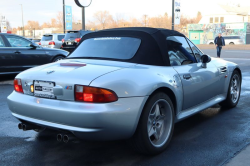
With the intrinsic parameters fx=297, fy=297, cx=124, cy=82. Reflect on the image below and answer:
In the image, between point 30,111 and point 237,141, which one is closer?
point 30,111

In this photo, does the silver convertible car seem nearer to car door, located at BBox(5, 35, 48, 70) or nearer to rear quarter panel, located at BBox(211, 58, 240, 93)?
rear quarter panel, located at BBox(211, 58, 240, 93)

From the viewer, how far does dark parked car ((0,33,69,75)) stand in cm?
903

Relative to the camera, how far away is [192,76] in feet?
13.5

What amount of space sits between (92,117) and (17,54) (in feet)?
23.3

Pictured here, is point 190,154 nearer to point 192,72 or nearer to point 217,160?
point 217,160

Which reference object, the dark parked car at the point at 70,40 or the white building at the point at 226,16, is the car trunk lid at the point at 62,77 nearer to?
the dark parked car at the point at 70,40

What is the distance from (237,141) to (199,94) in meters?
0.81

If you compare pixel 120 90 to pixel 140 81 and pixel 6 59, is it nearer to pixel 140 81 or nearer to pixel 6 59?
pixel 140 81

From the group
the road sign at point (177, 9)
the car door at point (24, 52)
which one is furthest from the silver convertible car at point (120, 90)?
the road sign at point (177, 9)

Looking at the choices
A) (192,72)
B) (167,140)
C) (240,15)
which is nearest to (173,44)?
(192,72)

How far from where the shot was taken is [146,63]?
3.69 m

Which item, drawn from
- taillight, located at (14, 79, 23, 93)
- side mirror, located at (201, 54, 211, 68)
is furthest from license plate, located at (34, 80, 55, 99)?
side mirror, located at (201, 54, 211, 68)

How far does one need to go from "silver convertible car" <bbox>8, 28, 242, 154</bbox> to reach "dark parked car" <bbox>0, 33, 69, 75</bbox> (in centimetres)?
540

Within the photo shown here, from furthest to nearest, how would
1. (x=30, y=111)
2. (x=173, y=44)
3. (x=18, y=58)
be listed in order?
(x=18, y=58) → (x=173, y=44) → (x=30, y=111)
